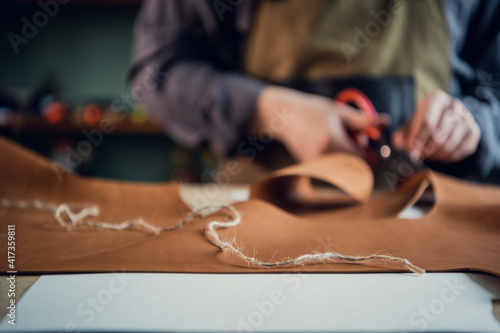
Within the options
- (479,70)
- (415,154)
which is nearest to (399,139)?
(415,154)

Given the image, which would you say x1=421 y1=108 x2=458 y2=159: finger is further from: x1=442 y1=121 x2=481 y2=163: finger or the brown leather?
the brown leather

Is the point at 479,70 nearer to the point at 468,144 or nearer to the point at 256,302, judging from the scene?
the point at 468,144

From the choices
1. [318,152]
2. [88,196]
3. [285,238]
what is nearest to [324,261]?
[285,238]

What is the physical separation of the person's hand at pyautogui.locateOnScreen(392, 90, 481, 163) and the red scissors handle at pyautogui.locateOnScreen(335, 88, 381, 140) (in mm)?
57

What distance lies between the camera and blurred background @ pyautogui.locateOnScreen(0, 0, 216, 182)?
5.92 feet

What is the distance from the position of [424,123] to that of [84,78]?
62.0 inches

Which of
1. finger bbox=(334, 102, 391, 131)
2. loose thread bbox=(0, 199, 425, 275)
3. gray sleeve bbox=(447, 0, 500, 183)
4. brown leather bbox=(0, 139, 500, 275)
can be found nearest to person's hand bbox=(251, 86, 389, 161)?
finger bbox=(334, 102, 391, 131)

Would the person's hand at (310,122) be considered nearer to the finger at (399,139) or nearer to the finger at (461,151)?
the finger at (399,139)

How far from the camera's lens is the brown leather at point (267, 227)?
0.27 meters

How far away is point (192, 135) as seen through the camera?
33.4 inches

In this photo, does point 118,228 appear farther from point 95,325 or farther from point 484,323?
point 484,323

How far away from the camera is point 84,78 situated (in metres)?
1.85

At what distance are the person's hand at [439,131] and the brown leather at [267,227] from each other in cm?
16

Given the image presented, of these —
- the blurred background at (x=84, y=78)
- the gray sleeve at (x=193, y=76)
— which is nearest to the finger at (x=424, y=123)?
the gray sleeve at (x=193, y=76)
